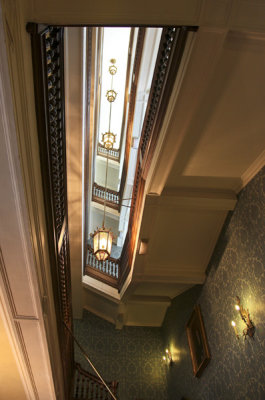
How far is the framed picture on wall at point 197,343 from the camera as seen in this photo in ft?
20.4

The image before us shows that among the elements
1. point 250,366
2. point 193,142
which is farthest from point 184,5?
point 250,366

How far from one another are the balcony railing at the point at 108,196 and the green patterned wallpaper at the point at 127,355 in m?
3.99

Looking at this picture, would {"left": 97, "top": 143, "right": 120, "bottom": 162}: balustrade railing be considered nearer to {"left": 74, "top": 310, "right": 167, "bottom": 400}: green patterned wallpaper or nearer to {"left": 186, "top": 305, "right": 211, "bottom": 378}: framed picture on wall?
{"left": 74, "top": 310, "right": 167, "bottom": 400}: green patterned wallpaper

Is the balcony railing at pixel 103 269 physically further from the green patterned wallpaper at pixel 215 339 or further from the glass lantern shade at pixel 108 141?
the glass lantern shade at pixel 108 141

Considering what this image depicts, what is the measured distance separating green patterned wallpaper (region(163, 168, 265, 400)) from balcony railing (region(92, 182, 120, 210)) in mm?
5301

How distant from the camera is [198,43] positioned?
8.38 ft

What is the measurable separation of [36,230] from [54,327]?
6.88 ft

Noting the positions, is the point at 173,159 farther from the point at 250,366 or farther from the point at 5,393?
the point at 5,393

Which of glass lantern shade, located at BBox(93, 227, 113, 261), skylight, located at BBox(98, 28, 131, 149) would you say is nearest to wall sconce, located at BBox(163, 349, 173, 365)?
glass lantern shade, located at BBox(93, 227, 113, 261)

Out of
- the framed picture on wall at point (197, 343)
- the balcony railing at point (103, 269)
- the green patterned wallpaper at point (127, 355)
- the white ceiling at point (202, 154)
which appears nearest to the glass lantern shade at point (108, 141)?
the white ceiling at point (202, 154)

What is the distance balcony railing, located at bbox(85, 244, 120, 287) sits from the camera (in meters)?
9.81

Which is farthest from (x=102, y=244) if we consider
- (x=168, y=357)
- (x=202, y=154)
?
(x=168, y=357)

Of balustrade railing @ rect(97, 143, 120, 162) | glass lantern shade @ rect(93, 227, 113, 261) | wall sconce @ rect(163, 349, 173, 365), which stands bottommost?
wall sconce @ rect(163, 349, 173, 365)

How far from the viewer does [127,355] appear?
9.46m
